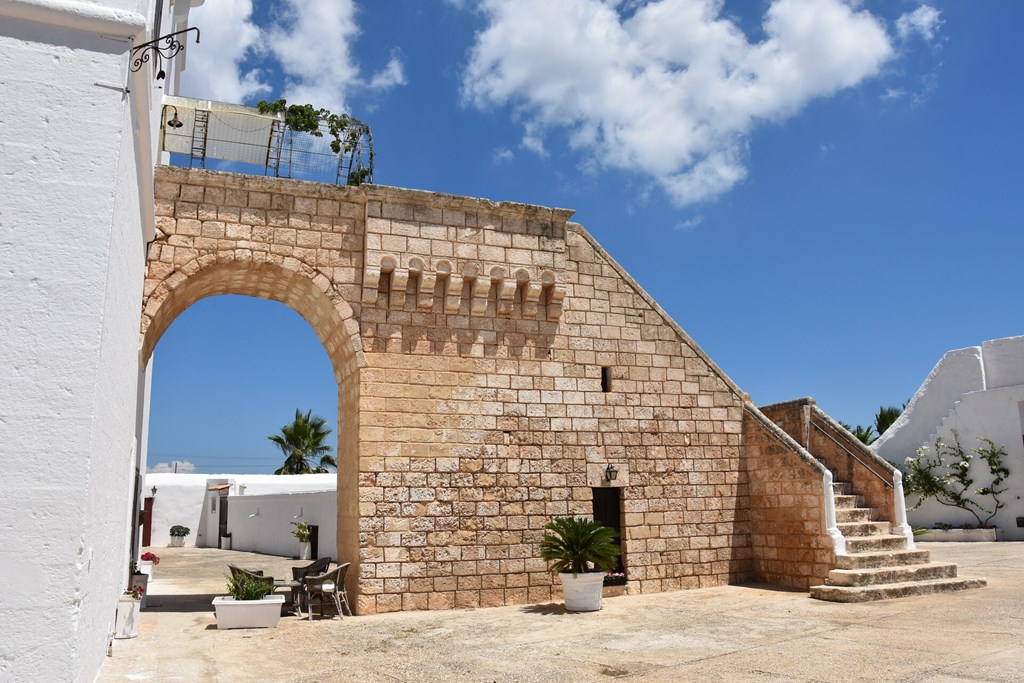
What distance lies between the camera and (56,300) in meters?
3.96

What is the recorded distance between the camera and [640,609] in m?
8.73

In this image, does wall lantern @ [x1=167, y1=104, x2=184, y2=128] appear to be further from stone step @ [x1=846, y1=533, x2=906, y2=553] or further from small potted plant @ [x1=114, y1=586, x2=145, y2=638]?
stone step @ [x1=846, y1=533, x2=906, y2=553]

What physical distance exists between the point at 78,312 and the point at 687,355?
849 cm

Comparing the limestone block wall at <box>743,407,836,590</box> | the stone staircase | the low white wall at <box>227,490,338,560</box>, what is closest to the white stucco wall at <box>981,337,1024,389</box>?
the stone staircase

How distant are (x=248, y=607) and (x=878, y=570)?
736cm

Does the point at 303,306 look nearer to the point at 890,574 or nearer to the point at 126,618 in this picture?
the point at 126,618

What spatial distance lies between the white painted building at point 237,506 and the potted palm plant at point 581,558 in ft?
40.7

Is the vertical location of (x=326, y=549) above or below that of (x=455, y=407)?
below

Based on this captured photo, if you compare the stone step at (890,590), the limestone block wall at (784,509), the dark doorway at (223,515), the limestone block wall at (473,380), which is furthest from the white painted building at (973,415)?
the dark doorway at (223,515)

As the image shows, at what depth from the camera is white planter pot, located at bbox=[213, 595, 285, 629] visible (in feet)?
25.9

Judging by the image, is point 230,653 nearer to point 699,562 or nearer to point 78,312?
point 78,312

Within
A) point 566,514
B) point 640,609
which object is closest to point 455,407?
point 566,514

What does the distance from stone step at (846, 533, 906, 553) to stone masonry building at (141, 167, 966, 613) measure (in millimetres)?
281

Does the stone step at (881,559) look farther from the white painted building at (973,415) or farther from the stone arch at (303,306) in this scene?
the white painted building at (973,415)
